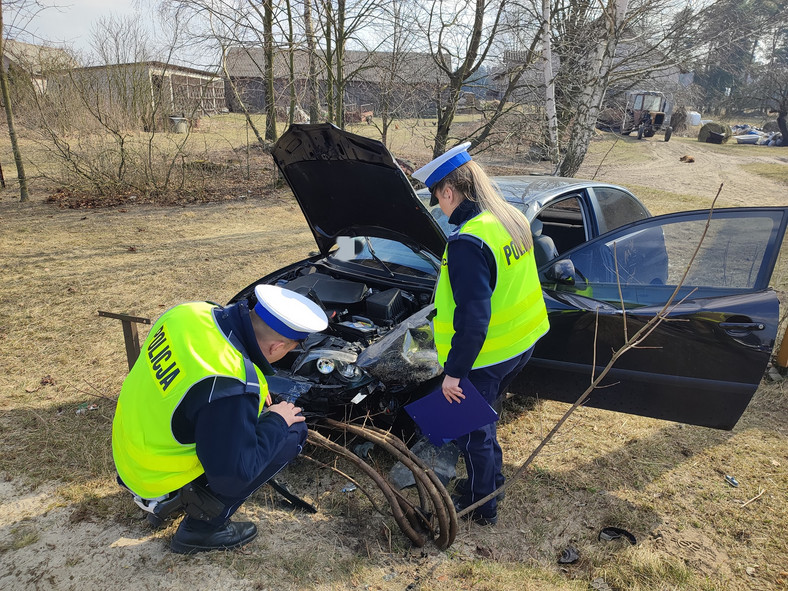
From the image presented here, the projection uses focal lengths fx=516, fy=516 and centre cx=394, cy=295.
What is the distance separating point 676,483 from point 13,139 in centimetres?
1153

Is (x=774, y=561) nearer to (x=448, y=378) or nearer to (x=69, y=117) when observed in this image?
(x=448, y=378)

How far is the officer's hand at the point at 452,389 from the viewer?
243cm

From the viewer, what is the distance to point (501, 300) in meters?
2.43

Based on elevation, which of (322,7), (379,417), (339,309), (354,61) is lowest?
(379,417)

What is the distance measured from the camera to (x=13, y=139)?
950 cm

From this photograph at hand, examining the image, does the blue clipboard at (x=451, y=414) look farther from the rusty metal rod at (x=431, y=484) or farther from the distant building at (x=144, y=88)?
the distant building at (x=144, y=88)

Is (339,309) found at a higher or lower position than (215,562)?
higher

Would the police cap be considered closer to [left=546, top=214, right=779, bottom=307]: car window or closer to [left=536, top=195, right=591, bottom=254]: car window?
[left=546, top=214, right=779, bottom=307]: car window

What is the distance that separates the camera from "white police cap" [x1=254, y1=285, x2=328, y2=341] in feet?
6.38

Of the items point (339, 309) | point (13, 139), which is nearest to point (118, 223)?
point (13, 139)

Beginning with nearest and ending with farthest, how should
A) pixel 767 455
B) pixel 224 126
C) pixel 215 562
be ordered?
pixel 215 562 → pixel 767 455 → pixel 224 126

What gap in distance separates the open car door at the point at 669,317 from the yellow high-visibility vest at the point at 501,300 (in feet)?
1.91

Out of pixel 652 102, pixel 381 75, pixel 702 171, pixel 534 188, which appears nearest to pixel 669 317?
pixel 534 188

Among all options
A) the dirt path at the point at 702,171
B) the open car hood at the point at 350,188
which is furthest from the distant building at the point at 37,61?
the dirt path at the point at 702,171
